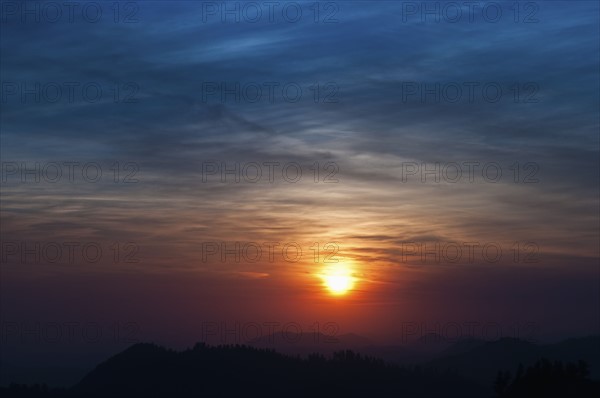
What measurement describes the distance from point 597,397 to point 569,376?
3.99 metres

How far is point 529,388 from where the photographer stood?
8844 centimetres

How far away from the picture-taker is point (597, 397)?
3369 inches

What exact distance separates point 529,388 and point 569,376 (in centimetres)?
459

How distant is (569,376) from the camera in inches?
3494
